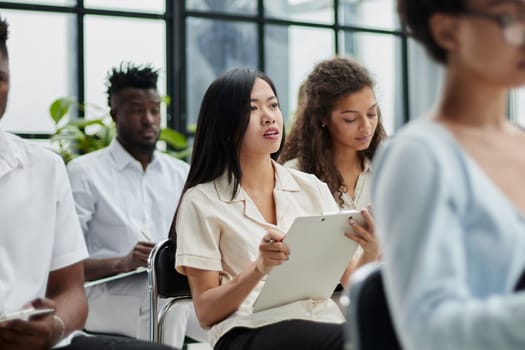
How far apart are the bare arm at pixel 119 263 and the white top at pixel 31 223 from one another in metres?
1.47

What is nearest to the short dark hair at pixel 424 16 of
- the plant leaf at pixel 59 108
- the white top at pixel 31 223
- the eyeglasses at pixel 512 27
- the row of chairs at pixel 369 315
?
the eyeglasses at pixel 512 27

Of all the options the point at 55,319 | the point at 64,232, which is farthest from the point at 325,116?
the point at 55,319

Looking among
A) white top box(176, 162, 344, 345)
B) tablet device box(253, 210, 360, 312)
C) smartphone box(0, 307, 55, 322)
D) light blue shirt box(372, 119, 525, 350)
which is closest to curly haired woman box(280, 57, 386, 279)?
white top box(176, 162, 344, 345)

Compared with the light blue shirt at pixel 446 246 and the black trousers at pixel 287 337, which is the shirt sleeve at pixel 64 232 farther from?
the light blue shirt at pixel 446 246

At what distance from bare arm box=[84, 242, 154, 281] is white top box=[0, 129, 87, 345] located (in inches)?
57.9

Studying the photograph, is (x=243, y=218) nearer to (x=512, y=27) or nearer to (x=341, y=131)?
(x=341, y=131)

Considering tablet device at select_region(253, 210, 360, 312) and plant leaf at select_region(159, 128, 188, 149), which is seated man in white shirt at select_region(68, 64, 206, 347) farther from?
tablet device at select_region(253, 210, 360, 312)

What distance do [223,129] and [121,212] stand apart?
163 cm

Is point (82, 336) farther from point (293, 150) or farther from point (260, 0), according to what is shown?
point (260, 0)

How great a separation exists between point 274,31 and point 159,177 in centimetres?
239

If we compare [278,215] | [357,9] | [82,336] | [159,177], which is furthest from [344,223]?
[357,9]

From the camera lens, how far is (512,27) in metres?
0.95

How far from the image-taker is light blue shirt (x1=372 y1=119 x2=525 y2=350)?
2.88 ft

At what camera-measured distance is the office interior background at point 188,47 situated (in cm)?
526
